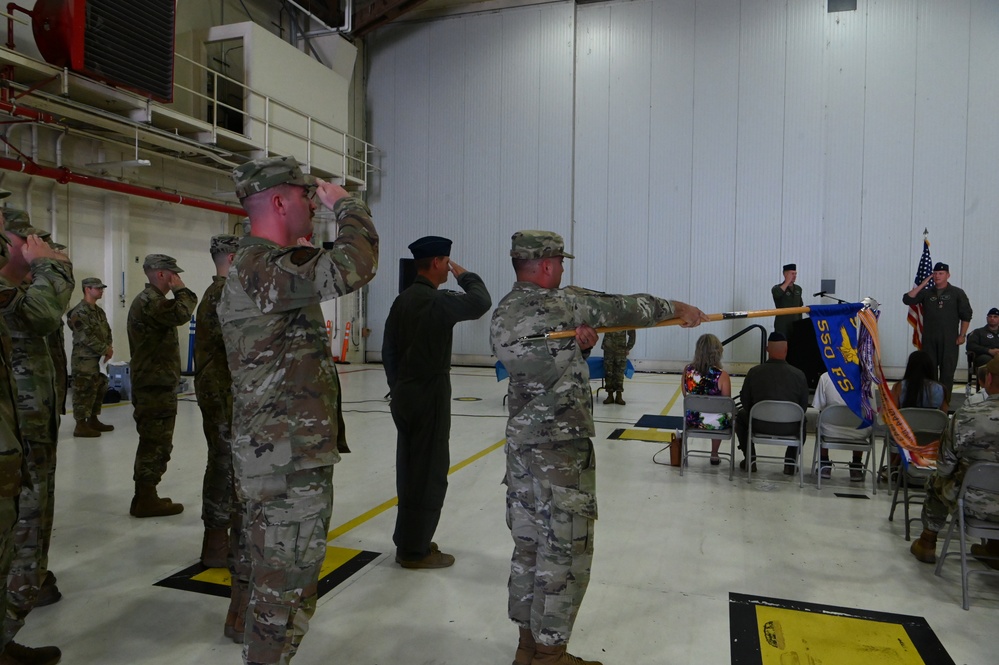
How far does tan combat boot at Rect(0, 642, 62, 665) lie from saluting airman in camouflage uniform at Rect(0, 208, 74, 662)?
0.06 ft

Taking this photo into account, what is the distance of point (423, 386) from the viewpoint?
12.3 feet

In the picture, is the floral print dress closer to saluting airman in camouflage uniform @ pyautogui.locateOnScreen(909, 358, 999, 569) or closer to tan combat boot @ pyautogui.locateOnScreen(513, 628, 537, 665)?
saluting airman in camouflage uniform @ pyautogui.locateOnScreen(909, 358, 999, 569)

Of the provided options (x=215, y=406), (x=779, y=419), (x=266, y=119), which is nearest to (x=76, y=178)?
(x=266, y=119)

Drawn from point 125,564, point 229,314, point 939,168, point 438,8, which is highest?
point 438,8

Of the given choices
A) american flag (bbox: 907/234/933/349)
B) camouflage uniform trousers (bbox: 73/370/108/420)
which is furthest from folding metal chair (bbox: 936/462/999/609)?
camouflage uniform trousers (bbox: 73/370/108/420)

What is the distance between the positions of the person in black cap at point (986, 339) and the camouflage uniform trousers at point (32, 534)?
13.7 metres

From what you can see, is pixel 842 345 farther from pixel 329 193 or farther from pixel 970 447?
pixel 329 193

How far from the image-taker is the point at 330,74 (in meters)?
14.8

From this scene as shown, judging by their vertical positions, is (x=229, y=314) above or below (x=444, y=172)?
below

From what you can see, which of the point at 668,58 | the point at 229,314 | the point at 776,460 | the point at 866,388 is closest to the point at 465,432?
the point at 776,460

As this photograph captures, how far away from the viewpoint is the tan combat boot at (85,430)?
7.47 metres

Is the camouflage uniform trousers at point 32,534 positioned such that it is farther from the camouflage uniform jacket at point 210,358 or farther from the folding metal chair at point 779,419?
the folding metal chair at point 779,419

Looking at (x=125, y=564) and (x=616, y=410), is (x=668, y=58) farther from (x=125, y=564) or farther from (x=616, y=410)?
(x=125, y=564)

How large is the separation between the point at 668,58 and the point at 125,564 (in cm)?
1462
